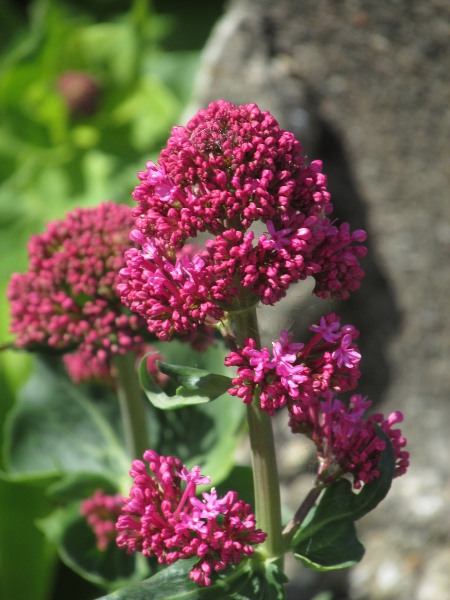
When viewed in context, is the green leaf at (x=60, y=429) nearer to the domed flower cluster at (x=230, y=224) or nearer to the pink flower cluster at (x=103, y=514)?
the pink flower cluster at (x=103, y=514)

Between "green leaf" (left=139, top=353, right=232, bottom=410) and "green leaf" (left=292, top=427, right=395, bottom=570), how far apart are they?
241 millimetres

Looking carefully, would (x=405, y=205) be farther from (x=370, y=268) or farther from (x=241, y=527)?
(x=241, y=527)

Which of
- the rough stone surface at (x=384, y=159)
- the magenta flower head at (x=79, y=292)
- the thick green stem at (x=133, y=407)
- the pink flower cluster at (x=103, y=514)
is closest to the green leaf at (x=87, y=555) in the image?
the pink flower cluster at (x=103, y=514)

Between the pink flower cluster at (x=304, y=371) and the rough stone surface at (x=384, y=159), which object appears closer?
the pink flower cluster at (x=304, y=371)

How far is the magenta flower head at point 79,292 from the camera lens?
143cm

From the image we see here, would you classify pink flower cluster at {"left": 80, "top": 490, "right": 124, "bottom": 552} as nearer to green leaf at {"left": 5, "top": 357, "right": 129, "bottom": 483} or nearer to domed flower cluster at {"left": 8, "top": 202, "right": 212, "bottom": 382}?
green leaf at {"left": 5, "top": 357, "right": 129, "bottom": 483}

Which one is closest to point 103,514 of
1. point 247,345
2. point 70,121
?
point 247,345

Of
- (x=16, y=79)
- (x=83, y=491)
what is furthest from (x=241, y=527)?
(x=16, y=79)

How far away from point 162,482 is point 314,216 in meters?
0.41

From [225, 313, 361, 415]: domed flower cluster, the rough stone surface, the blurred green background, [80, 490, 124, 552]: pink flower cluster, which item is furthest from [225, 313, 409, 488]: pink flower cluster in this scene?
the blurred green background

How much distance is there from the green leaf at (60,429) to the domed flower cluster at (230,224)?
78 cm

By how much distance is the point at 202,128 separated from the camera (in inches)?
41.1

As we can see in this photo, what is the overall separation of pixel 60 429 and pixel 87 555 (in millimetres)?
283

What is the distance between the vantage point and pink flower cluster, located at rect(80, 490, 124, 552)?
5.51 feet
